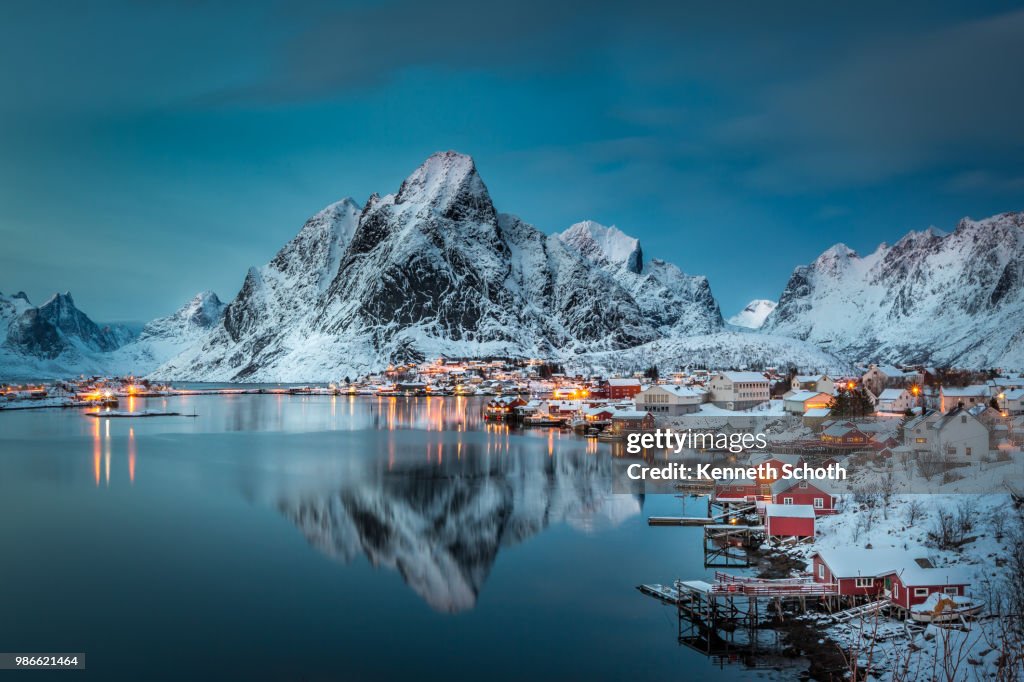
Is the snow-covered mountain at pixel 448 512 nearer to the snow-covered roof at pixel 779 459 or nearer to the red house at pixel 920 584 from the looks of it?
the snow-covered roof at pixel 779 459

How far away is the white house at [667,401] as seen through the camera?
5678 centimetres

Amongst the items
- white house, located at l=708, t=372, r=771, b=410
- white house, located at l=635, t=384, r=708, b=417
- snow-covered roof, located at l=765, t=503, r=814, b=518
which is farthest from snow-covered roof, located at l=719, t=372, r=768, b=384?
snow-covered roof, located at l=765, t=503, r=814, b=518

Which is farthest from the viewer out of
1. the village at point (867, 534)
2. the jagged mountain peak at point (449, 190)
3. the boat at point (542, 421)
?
the jagged mountain peak at point (449, 190)

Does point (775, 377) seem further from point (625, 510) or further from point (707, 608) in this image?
point (707, 608)

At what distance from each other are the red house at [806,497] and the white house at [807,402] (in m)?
24.9

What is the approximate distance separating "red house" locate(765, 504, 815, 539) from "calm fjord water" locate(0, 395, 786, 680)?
239 cm

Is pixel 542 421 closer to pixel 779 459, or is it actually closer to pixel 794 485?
pixel 779 459

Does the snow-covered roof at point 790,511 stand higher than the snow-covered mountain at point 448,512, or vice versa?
the snow-covered roof at point 790,511

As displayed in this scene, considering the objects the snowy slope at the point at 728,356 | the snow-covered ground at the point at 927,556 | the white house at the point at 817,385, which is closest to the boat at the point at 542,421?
the white house at the point at 817,385

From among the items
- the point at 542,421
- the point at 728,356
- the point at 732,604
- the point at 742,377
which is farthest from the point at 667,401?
the point at 728,356

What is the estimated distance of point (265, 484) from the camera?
35.2 meters

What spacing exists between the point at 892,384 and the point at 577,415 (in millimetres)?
26753

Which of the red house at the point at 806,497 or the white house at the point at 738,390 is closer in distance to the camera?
the red house at the point at 806,497

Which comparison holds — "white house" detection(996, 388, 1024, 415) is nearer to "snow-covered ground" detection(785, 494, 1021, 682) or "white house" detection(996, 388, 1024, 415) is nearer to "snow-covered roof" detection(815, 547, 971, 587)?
"snow-covered ground" detection(785, 494, 1021, 682)
